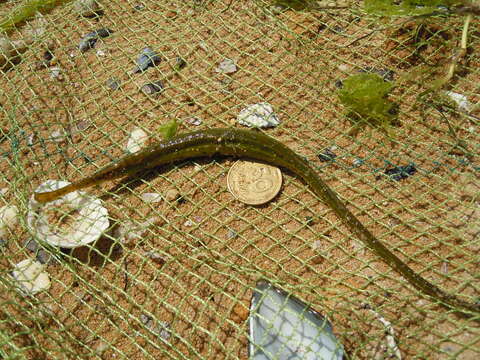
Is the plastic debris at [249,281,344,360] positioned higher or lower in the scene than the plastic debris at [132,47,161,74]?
lower

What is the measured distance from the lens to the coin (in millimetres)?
4035

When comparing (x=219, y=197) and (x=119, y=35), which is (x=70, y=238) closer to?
(x=219, y=197)

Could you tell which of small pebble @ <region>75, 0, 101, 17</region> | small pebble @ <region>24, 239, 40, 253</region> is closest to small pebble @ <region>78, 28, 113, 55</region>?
small pebble @ <region>75, 0, 101, 17</region>

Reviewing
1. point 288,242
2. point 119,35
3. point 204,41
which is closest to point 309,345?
point 288,242

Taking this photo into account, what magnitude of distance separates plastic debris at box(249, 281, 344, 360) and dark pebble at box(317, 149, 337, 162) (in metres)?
1.52

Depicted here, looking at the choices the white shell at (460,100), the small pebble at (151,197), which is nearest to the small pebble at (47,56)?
the small pebble at (151,197)

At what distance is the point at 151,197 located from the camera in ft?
13.6

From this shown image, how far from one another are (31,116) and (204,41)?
7.10 ft

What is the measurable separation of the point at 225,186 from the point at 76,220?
1437mm

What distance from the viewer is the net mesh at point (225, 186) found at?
3.44m

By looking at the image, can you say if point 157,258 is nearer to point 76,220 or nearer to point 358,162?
point 76,220

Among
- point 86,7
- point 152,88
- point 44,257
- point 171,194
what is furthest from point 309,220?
point 86,7

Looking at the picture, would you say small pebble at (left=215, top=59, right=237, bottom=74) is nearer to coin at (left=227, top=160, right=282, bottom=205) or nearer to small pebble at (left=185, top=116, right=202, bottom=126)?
small pebble at (left=185, top=116, right=202, bottom=126)

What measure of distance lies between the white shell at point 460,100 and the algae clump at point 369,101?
599mm
